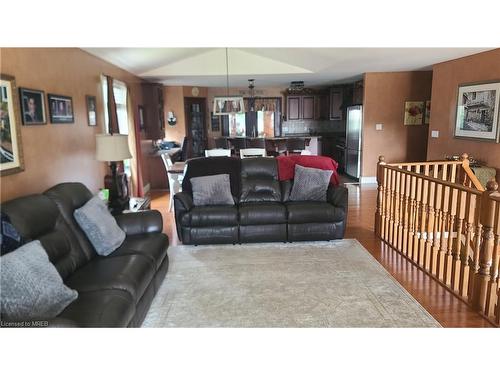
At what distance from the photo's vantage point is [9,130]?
284 centimetres

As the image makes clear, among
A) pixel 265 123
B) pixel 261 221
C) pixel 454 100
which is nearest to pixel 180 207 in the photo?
pixel 261 221

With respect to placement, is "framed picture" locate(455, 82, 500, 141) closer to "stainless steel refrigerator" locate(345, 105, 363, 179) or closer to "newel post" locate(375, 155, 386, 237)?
"newel post" locate(375, 155, 386, 237)

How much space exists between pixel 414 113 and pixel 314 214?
183 inches

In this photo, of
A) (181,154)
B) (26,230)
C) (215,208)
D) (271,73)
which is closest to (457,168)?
(215,208)

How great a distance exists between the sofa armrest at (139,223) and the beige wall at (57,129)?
809 mm

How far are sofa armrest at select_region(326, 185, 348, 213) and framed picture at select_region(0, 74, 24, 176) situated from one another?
3.14m

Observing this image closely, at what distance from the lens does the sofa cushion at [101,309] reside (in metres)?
1.92

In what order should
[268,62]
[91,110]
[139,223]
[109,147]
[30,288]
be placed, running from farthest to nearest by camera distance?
[268,62], [91,110], [109,147], [139,223], [30,288]

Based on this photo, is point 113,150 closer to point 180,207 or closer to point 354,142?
point 180,207

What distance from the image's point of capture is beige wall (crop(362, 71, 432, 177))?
24.3 feet

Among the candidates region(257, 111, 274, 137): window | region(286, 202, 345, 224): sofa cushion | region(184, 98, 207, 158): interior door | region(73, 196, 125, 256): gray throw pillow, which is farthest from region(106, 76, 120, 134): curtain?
region(257, 111, 274, 137): window

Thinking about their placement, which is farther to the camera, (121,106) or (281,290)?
(121,106)
